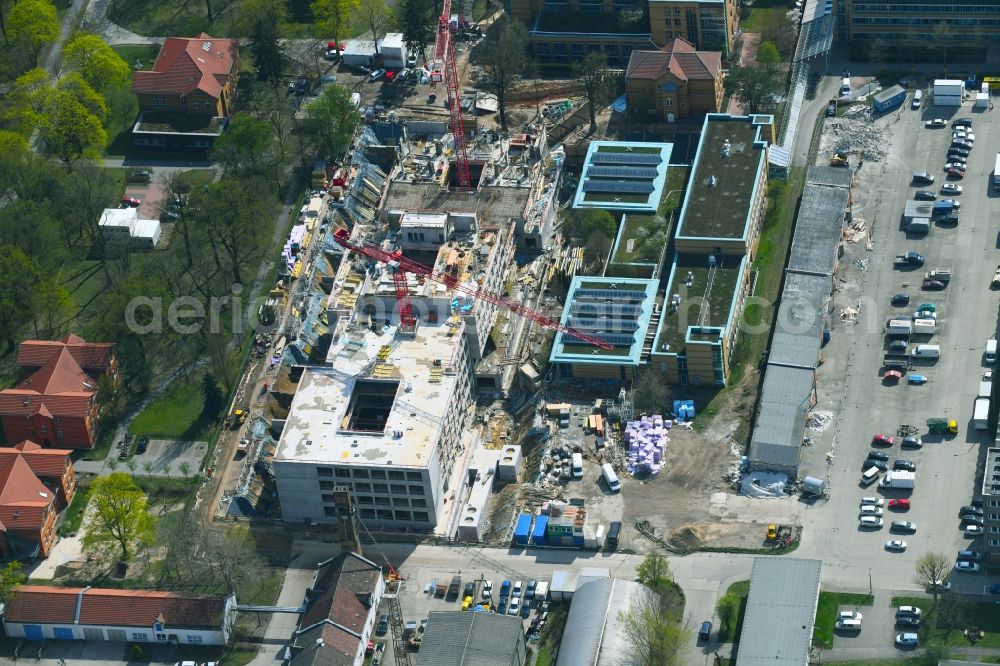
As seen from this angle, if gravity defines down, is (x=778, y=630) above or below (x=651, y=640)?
above

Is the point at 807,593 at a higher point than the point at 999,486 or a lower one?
lower

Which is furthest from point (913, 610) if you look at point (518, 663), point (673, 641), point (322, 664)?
point (322, 664)

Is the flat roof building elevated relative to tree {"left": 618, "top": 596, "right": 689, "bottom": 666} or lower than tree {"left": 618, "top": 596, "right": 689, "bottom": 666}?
elevated

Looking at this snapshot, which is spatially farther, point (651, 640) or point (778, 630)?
point (778, 630)

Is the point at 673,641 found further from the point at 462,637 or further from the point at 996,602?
the point at 996,602

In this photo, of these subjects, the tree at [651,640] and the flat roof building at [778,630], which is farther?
the tree at [651,640]

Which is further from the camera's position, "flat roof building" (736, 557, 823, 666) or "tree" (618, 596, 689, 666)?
"tree" (618, 596, 689, 666)

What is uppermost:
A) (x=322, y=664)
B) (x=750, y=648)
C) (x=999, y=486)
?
(x=999, y=486)

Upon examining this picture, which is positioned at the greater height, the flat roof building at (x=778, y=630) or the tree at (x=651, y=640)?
the flat roof building at (x=778, y=630)
